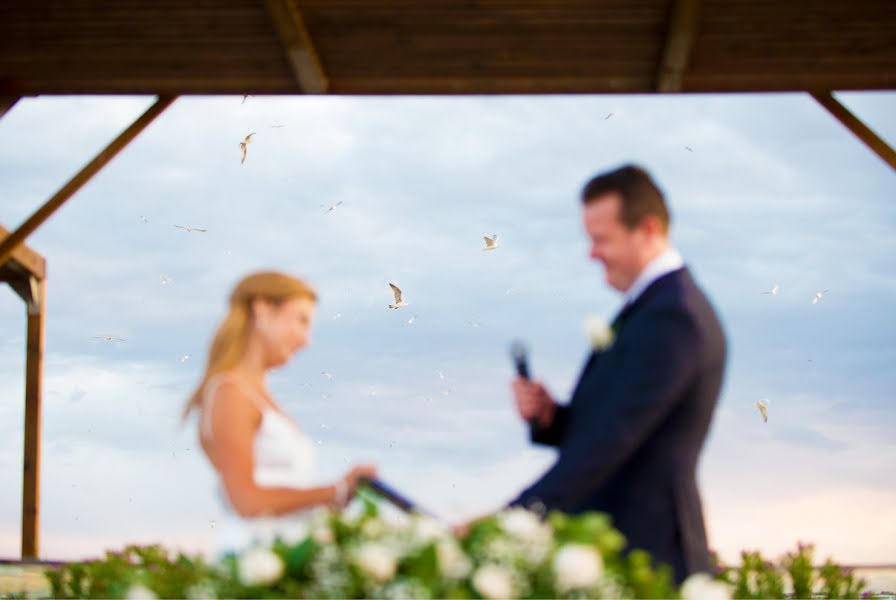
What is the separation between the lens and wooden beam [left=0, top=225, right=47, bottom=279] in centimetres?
804

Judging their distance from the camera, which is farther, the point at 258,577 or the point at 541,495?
the point at 541,495

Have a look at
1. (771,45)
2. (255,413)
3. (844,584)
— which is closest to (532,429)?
(255,413)

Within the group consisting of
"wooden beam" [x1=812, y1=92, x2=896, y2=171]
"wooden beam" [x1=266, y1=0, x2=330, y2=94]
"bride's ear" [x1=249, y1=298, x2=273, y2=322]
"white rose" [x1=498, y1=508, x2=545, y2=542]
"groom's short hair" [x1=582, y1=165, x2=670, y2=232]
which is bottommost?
"white rose" [x1=498, y1=508, x2=545, y2=542]

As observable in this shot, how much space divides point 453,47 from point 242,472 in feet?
11.7

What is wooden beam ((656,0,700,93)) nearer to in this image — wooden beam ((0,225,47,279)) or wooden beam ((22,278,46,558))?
wooden beam ((0,225,47,279))

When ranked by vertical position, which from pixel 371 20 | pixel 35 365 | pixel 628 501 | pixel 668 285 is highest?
pixel 371 20

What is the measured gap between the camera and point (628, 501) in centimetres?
209

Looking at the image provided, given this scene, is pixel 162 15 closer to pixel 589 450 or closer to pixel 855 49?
pixel 855 49

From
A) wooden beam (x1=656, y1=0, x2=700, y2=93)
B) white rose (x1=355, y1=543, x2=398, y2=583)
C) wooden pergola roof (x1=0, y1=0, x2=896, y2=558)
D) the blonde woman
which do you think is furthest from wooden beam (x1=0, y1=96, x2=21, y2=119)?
white rose (x1=355, y1=543, x2=398, y2=583)

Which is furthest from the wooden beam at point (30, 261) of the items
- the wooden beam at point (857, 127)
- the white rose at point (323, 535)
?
the white rose at point (323, 535)

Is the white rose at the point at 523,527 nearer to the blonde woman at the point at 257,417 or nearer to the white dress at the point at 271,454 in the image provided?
the blonde woman at the point at 257,417

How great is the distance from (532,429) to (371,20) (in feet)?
11.6

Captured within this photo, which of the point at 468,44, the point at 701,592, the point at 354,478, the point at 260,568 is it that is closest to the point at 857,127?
the point at 468,44

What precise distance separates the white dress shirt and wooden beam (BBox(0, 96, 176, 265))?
14.0 feet
